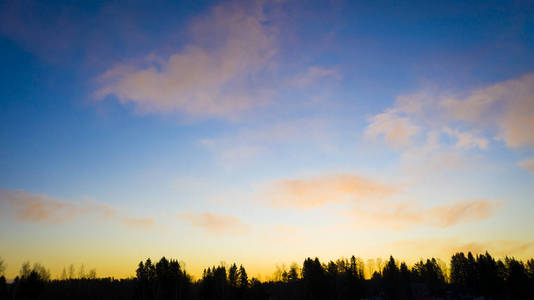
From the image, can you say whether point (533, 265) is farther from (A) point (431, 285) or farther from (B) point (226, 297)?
(B) point (226, 297)

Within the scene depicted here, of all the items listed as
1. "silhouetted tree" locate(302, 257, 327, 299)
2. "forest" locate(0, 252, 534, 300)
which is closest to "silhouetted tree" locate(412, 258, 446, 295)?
"forest" locate(0, 252, 534, 300)

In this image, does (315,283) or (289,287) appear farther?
(289,287)

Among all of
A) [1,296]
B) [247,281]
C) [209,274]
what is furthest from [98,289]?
[247,281]

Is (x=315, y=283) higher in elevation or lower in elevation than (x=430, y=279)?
higher

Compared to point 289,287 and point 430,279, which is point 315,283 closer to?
point 289,287

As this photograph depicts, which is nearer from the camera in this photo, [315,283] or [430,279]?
[315,283]

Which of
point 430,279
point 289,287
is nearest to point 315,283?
point 289,287

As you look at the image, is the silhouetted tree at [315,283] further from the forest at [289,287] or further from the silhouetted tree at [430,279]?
the silhouetted tree at [430,279]

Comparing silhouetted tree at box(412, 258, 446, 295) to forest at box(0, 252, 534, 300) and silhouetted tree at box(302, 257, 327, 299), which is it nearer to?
forest at box(0, 252, 534, 300)

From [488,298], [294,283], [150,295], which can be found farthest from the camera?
[294,283]

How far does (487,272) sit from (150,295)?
353 feet

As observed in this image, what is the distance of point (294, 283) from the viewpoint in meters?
124

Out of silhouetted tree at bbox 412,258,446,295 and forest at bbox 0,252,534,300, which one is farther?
silhouetted tree at bbox 412,258,446,295

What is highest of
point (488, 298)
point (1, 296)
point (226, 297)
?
point (1, 296)
